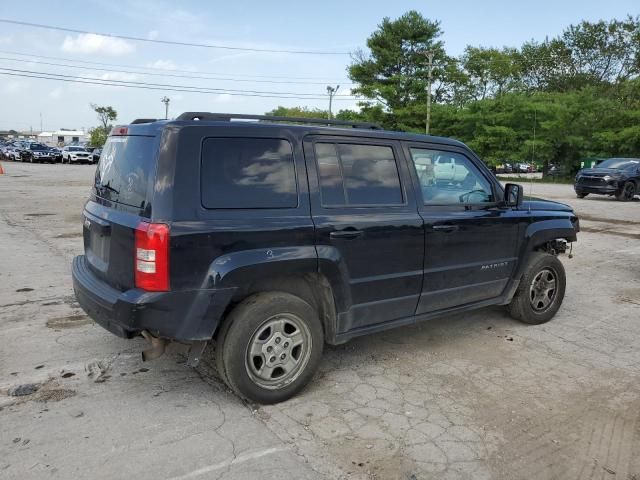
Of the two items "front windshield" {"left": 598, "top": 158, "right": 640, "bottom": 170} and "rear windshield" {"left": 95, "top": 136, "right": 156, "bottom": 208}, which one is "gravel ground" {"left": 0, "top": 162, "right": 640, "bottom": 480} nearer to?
"rear windshield" {"left": 95, "top": 136, "right": 156, "bottom": 208}

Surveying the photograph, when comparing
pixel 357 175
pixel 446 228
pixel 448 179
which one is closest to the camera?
pixel 357 175

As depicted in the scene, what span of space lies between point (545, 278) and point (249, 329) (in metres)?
3.36

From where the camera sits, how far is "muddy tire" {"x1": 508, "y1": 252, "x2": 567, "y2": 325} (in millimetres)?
5102

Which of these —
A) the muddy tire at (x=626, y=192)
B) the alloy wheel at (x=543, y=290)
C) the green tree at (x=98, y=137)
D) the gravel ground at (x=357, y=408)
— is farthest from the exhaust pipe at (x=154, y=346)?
the green tree at (x=98, y=137)

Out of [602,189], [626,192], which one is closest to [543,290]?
[602,189]

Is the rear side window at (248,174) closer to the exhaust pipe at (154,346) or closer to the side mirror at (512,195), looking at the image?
the exhaust pipe at (154,346)

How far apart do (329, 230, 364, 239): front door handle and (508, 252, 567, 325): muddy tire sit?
7.23ft

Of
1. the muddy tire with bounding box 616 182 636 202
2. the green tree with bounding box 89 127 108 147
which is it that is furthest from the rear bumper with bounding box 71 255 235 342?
the green tree with bounding box 89 127 108 147

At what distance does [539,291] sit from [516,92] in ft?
158

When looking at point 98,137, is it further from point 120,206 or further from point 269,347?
point 269,347

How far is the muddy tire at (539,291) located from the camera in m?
5.10

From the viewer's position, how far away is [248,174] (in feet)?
10.9

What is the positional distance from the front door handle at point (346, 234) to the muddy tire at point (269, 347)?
1.63 feet

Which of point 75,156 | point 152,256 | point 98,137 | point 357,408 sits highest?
point 98,137
